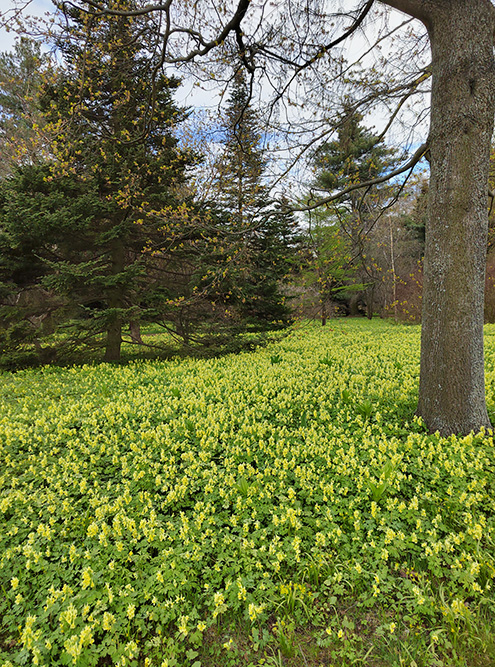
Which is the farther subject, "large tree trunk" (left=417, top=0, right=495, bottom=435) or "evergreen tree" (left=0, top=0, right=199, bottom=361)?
"evergreen tree" (left=0, top=0, right=199, bottom=361)

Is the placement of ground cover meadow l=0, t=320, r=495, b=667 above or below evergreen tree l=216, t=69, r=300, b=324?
below

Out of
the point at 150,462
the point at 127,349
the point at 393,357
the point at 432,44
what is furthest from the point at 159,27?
the point at 127,349

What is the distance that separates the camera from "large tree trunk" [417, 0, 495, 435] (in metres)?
3.71

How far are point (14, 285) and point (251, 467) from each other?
8449 millimetres

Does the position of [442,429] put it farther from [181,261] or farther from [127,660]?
[181,261]

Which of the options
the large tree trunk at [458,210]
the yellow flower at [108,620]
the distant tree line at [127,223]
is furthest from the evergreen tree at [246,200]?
the yellow flower at [108,620]

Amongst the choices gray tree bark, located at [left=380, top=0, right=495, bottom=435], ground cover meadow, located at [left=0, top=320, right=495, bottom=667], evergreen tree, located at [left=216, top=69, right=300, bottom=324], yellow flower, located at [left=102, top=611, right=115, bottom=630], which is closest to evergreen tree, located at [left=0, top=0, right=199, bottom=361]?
evergreen tree, located at [left=216, top=69, right=300, bottom=324]

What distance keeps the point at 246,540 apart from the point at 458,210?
409cm

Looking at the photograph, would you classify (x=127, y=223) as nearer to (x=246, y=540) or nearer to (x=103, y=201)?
(x=103, y=201)

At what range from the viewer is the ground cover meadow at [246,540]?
6.63 ft

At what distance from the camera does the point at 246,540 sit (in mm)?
2605

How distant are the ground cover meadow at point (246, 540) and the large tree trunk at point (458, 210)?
0.62 meters

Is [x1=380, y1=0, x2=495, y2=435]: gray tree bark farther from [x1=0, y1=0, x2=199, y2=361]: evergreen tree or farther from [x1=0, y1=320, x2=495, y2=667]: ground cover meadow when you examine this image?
[x1=0, y1=0, x2=199, y2=361]: evergreen tree

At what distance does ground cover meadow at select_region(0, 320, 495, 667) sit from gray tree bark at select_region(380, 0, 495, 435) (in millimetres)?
654
